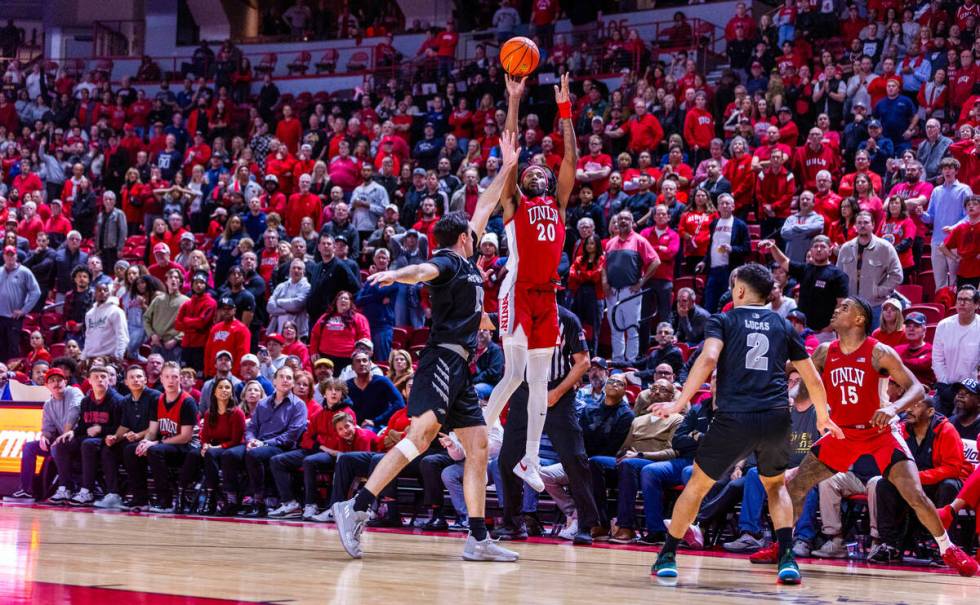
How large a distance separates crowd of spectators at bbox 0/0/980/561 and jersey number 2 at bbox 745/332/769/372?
2.92 meters

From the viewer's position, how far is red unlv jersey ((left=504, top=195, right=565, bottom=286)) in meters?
8.17

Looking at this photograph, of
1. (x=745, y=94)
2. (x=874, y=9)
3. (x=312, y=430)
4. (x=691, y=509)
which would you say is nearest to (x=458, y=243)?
(x=691, y=509)

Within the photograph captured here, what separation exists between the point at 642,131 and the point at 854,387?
10.2 m

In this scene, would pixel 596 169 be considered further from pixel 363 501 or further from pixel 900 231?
pixel 363 501

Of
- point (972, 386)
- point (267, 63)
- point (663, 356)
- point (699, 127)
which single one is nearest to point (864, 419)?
point (972, 386)

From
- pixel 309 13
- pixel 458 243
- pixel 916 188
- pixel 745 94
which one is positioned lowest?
pixel 458 243

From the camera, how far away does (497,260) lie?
48.4 ft

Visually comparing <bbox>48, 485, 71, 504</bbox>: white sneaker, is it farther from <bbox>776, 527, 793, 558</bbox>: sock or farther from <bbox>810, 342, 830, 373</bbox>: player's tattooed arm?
<bbox>776, 527, 793, 558</bbox>: sock

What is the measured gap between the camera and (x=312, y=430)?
468 inches

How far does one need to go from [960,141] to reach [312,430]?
28.0 ft

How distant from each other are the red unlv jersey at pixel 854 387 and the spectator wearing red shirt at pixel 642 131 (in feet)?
32.4

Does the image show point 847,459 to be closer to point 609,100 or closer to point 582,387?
point 582,387

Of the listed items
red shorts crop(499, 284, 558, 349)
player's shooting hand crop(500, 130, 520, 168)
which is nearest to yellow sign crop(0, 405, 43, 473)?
red shorts crop(499, 284, 558, 349)

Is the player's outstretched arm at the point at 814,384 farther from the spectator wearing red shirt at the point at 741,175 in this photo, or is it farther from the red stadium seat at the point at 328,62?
the red stadium seat at the point at 328,62
